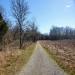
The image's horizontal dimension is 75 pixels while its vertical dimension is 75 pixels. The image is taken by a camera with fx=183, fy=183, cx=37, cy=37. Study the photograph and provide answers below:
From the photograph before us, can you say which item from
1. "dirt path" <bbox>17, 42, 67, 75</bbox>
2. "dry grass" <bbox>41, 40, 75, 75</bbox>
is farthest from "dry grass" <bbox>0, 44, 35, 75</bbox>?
"dry grass" <bbox>41, 40, 75, 75</bbox>

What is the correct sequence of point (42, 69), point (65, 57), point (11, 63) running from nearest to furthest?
point (42, 69) < point (11, 63) < point (65, 57)

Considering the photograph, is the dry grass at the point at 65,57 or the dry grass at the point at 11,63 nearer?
the dry grass at the point at 11,63

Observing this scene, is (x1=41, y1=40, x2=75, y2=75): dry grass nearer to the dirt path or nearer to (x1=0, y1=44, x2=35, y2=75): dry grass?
the dirt path

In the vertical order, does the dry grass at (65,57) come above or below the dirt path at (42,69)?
above

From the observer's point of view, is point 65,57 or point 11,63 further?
point 65,57

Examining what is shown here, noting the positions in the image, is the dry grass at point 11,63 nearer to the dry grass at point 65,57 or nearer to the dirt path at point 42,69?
the dirt path at point 42,69

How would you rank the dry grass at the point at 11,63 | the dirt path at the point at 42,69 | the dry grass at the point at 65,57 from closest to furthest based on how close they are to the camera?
the dirt path at the point at 42,69 → the dry grass at the point at 11,63 → the dry grass at the point at 65,57

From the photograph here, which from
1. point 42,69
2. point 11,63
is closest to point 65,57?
point 11,63

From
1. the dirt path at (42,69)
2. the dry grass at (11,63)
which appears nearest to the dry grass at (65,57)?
the dirt path at (42,69)

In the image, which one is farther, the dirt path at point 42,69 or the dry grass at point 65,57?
the dry grass at point 65,57

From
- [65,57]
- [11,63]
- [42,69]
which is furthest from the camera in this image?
[65,57]

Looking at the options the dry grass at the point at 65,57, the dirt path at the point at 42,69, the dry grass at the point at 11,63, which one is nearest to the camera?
the dirt path at the point at 42,69

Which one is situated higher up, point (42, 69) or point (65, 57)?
point (65, 57)

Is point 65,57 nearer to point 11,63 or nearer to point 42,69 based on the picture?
point 11,63
